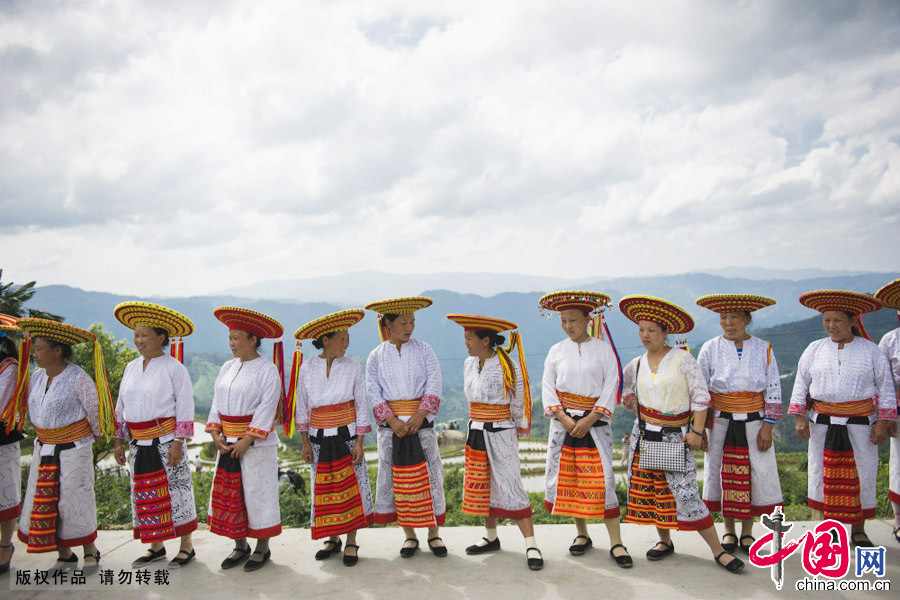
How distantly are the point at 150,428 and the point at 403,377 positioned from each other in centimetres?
191

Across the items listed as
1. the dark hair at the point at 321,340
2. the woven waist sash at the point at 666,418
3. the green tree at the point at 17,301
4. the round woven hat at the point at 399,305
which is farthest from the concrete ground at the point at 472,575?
the green tree at the point at 17,301

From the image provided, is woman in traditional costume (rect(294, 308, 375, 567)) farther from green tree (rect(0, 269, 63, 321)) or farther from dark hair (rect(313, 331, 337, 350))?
green tree (rect(0, 269, 63, 321))

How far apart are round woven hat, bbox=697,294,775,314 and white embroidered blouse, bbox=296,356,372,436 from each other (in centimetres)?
258

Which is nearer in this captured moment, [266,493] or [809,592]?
[809,592]

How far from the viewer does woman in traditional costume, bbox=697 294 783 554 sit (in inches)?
170

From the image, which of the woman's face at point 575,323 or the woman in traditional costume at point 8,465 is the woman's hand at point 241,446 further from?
the woman's face at point 575,323

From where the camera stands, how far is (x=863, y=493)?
174 inches

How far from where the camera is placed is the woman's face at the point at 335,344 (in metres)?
4.56

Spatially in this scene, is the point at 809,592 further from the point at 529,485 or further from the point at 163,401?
the point at 529,485

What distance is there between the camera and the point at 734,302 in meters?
4.37

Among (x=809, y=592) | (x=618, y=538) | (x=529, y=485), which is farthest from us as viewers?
(x=529, y=485)

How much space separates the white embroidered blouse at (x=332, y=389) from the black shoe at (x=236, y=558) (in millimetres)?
1037

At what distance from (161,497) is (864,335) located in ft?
17.7

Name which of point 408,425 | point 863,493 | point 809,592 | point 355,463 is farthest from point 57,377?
point 863,493
